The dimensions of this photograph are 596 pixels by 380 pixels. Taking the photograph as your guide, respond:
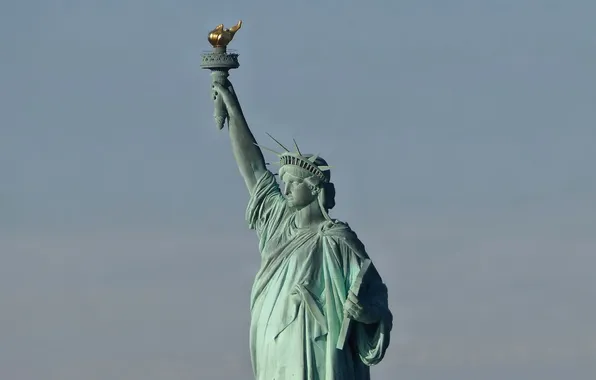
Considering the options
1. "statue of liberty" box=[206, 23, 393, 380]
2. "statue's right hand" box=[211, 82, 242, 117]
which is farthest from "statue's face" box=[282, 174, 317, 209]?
"statue's right hand" box=[211, 82, 242, 117]

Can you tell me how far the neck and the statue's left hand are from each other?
4.79 feet

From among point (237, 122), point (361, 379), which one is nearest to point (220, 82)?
point (237, 122)

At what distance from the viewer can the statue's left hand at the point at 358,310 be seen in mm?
57406

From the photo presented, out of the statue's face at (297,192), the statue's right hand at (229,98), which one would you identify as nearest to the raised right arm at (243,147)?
the statue's right hand at (229,98)

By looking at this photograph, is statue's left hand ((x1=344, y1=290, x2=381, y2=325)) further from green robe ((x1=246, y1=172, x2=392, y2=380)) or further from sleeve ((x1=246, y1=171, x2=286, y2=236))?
sleeve ((x1=246, y1=171, x2=286, y2=236))

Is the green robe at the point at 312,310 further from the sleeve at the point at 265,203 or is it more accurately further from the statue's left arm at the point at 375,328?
the sleeve at the point at 265,203

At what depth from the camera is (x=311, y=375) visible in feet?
190

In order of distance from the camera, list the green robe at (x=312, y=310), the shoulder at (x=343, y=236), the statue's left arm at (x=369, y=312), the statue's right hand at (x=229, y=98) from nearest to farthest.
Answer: the statue's left arm at (x=369, y=312) < the green robe at (x=312, y=310) < the shoulder at (x=343, y=236) < the statue's right hand at (x=229, y=98)

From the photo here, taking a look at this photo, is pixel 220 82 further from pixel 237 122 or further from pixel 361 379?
pixel 361 379

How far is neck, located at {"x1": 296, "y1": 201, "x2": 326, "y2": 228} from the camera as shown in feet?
192

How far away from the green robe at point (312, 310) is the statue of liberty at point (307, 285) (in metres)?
0.01

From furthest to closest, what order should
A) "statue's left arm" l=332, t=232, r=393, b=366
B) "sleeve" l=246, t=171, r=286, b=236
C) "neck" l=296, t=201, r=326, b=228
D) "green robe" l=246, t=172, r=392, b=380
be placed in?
"sleeve" l=246, t=171, r=286, b=236
"neck" l=296, t=201, r=326, b=228
"green robe" l=246, t=172, r=392, b=380
"statue's left arm" l=332, t=232, r=393, b=366

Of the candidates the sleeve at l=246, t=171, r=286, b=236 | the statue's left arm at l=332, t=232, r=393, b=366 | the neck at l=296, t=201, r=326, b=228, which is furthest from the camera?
the sleeve at l=246, t=171, r=286, b=236

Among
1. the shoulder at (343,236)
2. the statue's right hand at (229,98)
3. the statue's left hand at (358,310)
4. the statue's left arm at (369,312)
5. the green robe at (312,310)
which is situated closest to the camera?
the statue's left hand at (358,310)
